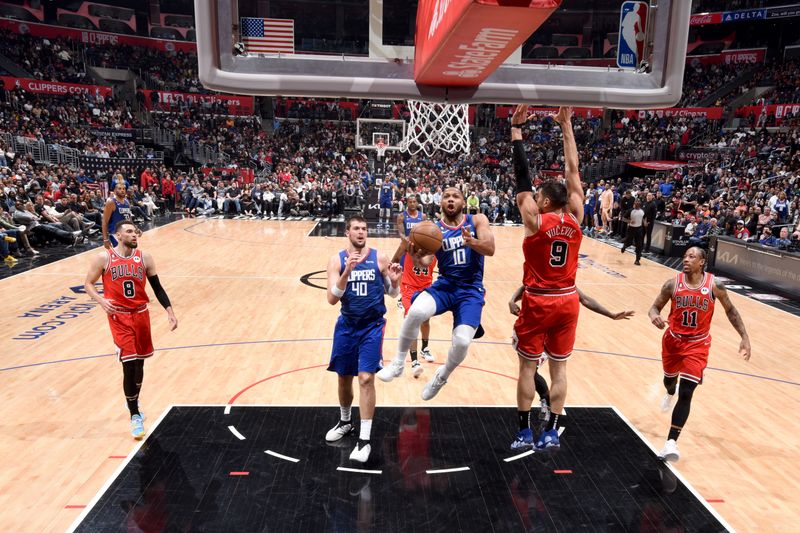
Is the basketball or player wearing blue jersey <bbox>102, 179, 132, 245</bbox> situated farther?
player wearing blue jersey <bbox>102, 179, 132, 245</bbox>

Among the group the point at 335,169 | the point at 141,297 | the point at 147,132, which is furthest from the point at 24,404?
the point at 147,132

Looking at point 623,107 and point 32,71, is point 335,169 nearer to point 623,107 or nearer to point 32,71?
point 32,71

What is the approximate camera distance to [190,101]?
31312 mm

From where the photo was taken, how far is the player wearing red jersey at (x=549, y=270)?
4.25 m

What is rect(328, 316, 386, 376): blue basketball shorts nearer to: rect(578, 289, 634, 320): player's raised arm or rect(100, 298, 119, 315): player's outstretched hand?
rect(578, 289, 634, 320): player's raised arm

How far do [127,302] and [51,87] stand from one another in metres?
28.2

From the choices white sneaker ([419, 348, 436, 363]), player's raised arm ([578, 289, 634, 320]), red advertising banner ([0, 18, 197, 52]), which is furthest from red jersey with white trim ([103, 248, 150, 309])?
red advertising banner ([0, 18, 197, 52])

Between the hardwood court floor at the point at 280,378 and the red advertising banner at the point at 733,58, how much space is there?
1081 inches

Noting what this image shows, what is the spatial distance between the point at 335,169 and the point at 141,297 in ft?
75.3

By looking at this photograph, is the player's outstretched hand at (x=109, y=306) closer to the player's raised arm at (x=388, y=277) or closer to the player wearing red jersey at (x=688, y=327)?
the player's raised arm at (x=388, y=277)

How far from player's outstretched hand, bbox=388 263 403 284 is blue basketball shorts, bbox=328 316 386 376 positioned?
0.37m

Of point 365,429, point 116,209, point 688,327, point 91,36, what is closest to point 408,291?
point 365,429

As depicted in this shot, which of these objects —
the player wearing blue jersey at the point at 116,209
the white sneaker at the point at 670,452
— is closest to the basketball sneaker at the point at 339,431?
the white sneaker at the point at 670,452

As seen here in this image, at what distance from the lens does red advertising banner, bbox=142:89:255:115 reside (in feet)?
101
